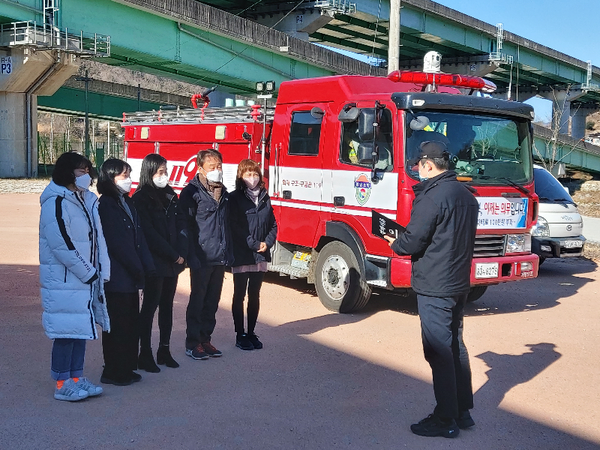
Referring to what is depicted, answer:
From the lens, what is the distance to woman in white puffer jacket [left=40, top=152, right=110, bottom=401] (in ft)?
18.0

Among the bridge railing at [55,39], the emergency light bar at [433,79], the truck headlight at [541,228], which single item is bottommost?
the truck headlight at [541,228]

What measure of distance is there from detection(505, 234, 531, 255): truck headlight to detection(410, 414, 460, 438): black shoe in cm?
417

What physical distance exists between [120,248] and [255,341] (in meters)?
2.12

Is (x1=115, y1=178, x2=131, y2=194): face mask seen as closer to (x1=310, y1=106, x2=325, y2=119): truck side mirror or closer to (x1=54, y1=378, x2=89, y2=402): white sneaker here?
(x1=54, y1=378, x2=89, y2=402): white sneaker

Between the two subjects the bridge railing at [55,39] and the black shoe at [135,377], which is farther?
the bridge railing at [55,39]

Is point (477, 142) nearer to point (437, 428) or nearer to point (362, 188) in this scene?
point (362, 188)

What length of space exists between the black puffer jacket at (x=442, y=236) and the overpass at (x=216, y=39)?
49.4 ft

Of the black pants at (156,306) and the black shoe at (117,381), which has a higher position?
the black pants at (156,306)

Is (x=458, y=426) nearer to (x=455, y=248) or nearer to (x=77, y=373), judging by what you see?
(x=455, y=248)

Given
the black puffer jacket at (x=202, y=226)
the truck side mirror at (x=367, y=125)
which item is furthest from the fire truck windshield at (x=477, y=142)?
the black puffer jacket at (x=202, y=226)

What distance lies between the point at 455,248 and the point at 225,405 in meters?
2.19

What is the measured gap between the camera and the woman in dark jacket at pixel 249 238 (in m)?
7.45

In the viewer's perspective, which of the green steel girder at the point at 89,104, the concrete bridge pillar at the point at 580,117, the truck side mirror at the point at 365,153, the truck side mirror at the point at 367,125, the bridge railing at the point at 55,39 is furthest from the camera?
the concrete bridge pillar at the point at 580,117

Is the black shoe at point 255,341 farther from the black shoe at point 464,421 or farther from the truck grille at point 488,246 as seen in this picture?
the truck grille at point 488,246
